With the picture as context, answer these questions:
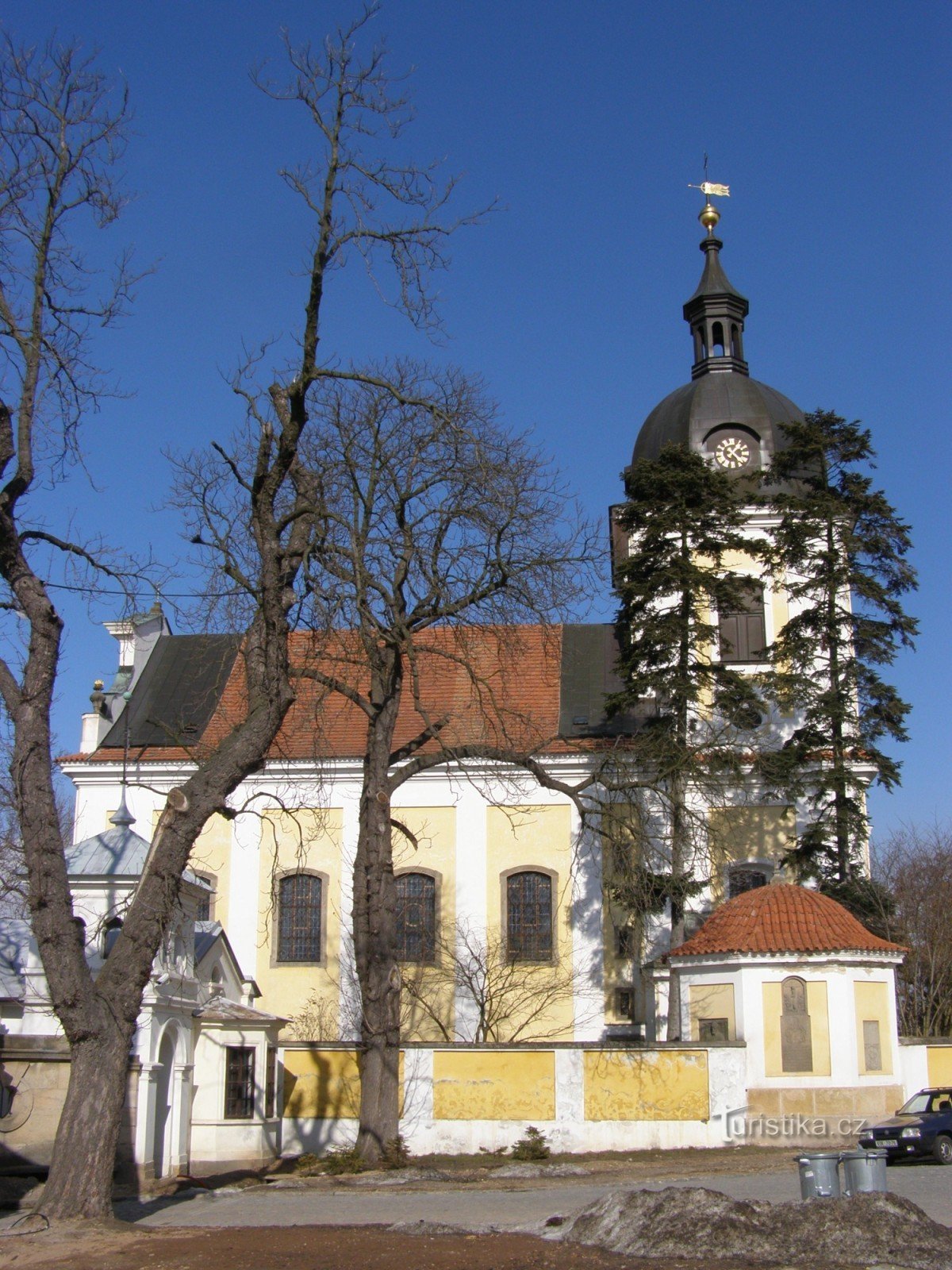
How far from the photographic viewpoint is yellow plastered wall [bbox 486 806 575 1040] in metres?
26.6

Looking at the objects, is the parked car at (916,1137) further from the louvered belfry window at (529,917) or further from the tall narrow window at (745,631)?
the tall narrow window at (745,631)

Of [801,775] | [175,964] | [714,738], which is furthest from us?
[801,775]

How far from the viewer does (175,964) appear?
61.2 ft

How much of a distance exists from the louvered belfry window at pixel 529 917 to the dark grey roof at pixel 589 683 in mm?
3291

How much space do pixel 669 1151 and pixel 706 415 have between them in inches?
674

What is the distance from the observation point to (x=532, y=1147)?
2017 cm

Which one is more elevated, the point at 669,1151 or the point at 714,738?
the point at 714,738

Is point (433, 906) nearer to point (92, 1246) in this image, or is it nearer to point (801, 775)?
point (801, 775)

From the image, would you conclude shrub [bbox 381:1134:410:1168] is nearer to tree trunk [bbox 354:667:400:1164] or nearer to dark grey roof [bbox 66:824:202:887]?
tree trunk [bbox 354:667:400:1164]

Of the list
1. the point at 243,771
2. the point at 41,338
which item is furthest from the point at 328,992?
the point at 41,338

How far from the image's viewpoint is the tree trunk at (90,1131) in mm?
10859

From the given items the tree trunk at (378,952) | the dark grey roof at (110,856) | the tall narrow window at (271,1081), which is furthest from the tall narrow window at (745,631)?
the dark grey roof at (110,856)

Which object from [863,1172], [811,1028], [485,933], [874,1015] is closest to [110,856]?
[485,933]

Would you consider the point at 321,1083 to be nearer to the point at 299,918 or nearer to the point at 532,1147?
the point at 532,1147
